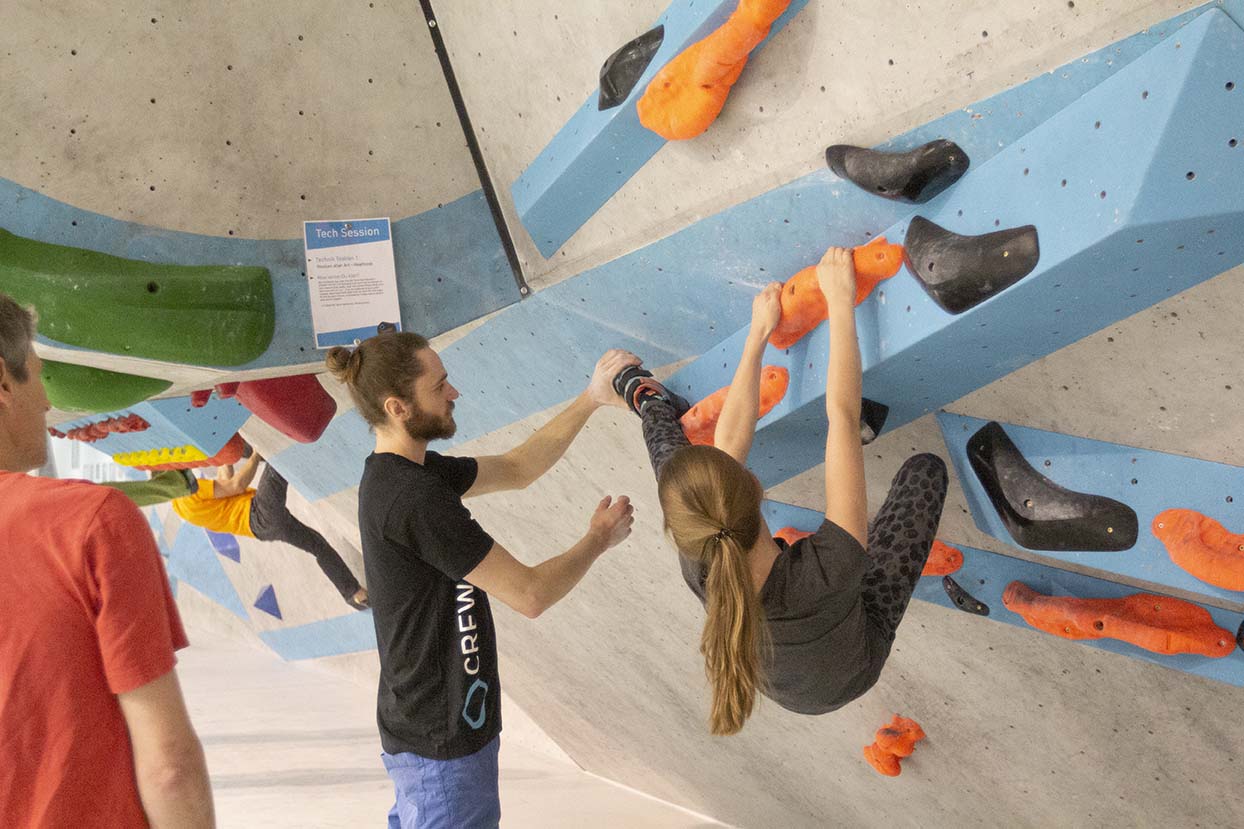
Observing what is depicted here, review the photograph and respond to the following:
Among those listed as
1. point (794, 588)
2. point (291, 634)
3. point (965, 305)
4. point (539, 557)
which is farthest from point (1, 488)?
point (291, 634)

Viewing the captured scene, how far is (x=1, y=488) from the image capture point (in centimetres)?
114

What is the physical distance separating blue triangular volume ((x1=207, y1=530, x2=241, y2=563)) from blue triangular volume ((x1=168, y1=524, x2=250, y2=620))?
139mm

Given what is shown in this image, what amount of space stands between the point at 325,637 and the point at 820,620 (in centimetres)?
443

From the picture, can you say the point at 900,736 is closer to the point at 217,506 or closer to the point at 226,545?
the point at 217,506

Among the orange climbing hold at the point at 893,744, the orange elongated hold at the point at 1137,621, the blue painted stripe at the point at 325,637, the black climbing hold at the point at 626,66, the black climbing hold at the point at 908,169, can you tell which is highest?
the black climbing hold at the point at 626,66

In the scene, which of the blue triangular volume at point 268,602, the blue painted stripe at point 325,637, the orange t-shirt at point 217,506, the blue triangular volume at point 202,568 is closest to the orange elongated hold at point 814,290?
the orange t-shirt at point 217,506

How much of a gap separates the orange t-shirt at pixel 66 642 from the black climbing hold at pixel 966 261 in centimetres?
106

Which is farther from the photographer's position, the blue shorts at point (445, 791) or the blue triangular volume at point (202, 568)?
the blue triangular volume at point (202, 568)

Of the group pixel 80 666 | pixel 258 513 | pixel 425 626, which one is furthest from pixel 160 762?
pixel 258 513

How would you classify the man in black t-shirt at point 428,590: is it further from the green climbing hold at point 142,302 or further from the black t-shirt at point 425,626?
the green climbing hold at point 142,302

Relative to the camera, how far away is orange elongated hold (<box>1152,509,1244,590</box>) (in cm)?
154

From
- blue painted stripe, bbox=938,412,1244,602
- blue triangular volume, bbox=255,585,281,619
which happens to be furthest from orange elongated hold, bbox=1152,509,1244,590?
blue triangular volume, bbox=255,585,281,619

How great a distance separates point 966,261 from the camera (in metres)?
1.46

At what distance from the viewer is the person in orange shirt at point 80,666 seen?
44.1 inches
